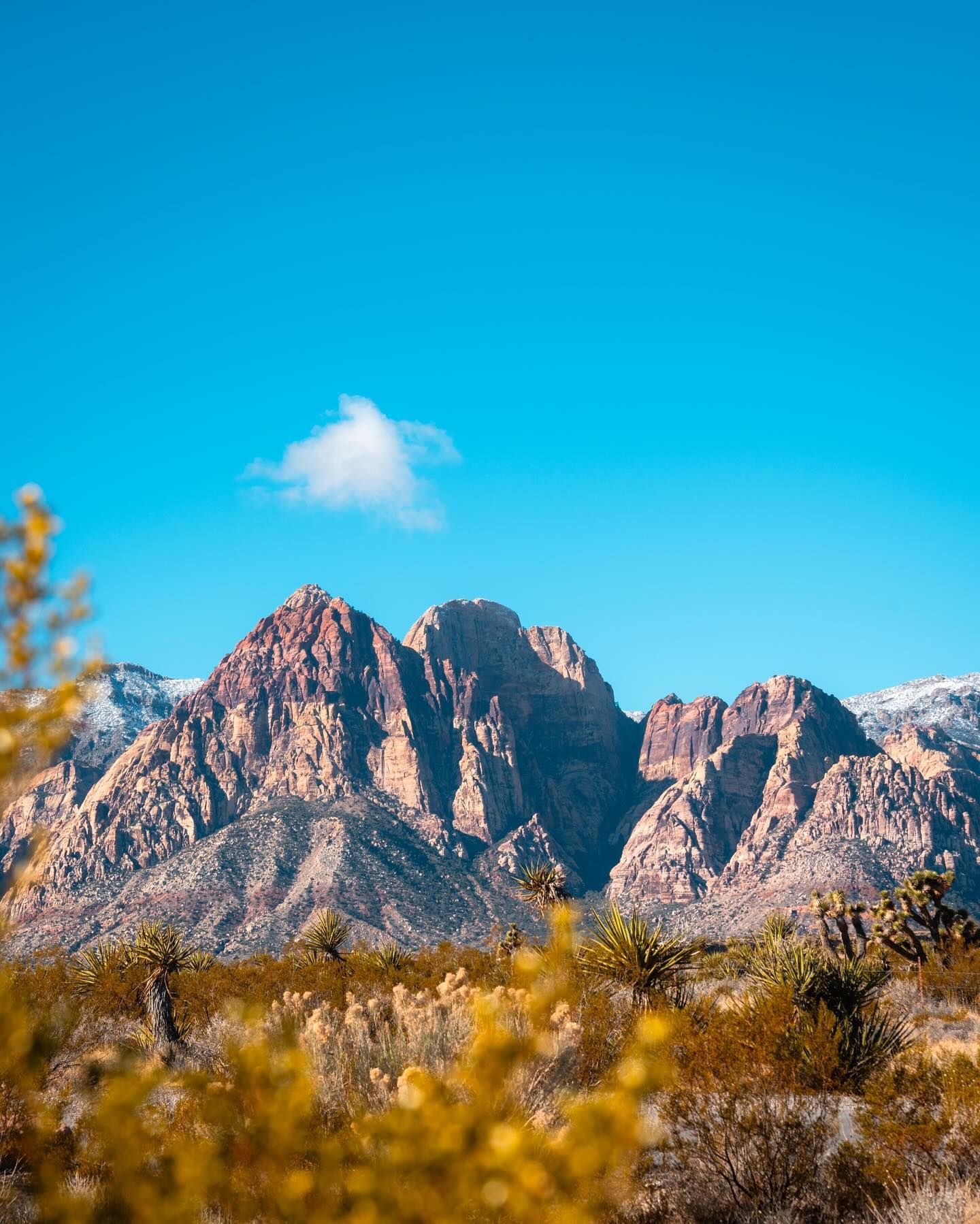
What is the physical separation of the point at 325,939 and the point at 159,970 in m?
9.94

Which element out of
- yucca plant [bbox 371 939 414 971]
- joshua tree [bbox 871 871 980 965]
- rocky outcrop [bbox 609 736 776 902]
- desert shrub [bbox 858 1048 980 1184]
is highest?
rocky outcrop [bbox 609 736 776 902]

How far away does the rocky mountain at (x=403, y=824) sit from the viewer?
130 meters

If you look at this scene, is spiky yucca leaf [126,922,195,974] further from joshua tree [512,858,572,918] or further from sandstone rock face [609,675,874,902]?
sandstone rock face [609,675,874,902]

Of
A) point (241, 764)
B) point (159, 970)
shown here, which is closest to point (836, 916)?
point (159, 970)

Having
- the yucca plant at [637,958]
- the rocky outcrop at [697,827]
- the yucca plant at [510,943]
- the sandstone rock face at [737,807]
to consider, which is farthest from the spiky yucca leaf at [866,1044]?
the rocky outcrop at [697,827]

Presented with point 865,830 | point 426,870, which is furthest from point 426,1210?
point 865,830

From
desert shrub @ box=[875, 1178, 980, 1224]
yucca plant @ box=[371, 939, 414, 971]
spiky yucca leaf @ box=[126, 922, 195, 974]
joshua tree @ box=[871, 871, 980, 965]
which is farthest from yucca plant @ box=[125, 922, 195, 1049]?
joshua tree @ box=[871, 871, 980, 965]

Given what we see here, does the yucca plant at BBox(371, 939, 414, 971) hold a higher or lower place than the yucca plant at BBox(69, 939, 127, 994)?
lower

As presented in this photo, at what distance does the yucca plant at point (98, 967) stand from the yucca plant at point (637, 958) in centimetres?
1374

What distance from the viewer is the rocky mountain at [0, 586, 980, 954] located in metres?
130

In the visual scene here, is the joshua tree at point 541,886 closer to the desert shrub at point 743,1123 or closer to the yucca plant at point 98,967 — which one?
the yucca plant at point 98,967

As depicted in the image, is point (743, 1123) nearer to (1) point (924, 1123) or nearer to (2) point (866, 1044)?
(1) point (924, 1123)

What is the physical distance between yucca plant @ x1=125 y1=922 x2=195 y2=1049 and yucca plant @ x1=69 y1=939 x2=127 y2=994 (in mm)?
315

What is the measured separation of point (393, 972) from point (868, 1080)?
18814 millimetres
